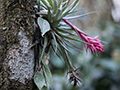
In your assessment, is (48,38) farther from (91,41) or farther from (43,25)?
(91,41)

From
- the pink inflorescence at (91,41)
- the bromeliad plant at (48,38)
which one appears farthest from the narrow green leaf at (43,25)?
the pink inflorescence at (91,41)

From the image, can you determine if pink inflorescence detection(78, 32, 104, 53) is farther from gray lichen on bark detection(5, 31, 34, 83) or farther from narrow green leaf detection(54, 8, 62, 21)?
gray lichen on bark detection(5, 31, 34, 83)

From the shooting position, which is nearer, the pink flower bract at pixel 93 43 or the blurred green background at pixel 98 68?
the pink flower bract at pixel 93 43

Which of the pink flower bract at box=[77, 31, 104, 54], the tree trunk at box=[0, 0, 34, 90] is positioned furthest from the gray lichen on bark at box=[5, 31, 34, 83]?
the pink flower bract at box=[77, 31, 104, 54]

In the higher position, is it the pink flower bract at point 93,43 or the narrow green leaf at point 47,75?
the pink flower bract at point 93,43

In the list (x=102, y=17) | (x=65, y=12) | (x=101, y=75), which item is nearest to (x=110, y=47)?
(x=101, y=75)

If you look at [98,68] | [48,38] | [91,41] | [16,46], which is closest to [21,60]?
[16,46]

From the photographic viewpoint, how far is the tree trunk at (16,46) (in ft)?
2.32

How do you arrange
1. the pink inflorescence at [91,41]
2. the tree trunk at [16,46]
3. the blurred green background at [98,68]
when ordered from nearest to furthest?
the tree trunk at [16,46]
the pink inflorescence at [91,41]
the blurred green background at [98,68]

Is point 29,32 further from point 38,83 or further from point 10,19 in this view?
point 38,83

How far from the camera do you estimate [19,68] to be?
714 millimetres

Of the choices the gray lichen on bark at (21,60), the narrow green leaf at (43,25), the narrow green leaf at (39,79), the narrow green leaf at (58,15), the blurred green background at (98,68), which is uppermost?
the narrow green leaf at (58,15)

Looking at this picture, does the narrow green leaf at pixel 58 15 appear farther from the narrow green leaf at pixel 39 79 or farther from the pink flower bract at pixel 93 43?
the narrow green leaf at pixel 39 79

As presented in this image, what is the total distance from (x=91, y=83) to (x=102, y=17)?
257cm
